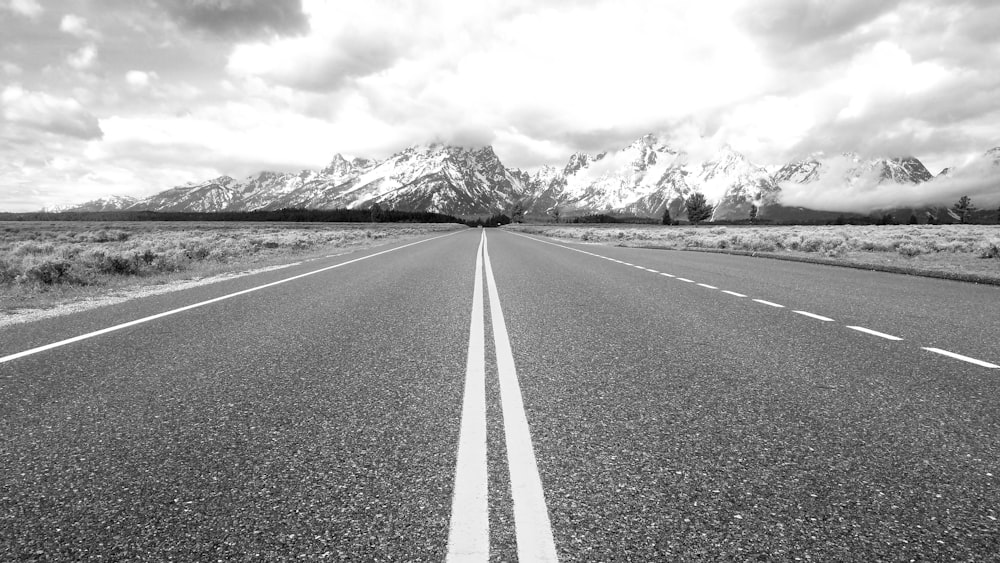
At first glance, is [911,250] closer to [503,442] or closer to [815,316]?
[815,316]

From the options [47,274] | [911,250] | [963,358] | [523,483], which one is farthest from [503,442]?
[911,250]

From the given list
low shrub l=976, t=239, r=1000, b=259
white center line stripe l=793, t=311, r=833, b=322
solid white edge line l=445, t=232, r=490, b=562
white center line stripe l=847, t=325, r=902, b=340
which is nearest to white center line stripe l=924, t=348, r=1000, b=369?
white center line stripe l=847, t=325, r=902, b=340

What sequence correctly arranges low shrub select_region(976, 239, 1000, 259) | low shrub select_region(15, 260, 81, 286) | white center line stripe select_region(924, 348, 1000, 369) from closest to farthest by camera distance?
white center line stripe select_region(924, 348, 1000, 369) < low shrub select_region(15, 260, 81, 286) < low shrub select_region(976, 239, 1000, 259)

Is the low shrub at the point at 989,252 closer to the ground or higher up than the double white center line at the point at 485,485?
higher up

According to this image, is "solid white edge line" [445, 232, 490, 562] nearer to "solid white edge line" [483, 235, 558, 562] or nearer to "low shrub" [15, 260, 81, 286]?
"solid white edge line" [483, 235, 558, 562]

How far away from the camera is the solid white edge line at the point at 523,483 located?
1958 mm

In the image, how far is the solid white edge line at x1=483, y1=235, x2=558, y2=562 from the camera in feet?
6.42

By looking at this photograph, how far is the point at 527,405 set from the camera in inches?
138

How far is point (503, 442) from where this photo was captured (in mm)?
2885

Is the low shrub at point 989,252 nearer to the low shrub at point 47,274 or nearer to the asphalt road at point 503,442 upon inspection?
the asphalt road at point 503,442

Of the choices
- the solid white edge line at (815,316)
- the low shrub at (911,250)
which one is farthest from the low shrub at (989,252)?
the solid white edge line at (815,316)

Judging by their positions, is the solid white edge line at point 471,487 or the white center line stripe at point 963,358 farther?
the white center line stripe at point 963,358

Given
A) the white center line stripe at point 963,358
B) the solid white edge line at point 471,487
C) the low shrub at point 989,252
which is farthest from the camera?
the low shrub at point 989,252

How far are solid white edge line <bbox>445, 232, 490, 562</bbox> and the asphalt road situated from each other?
0.05 ft
